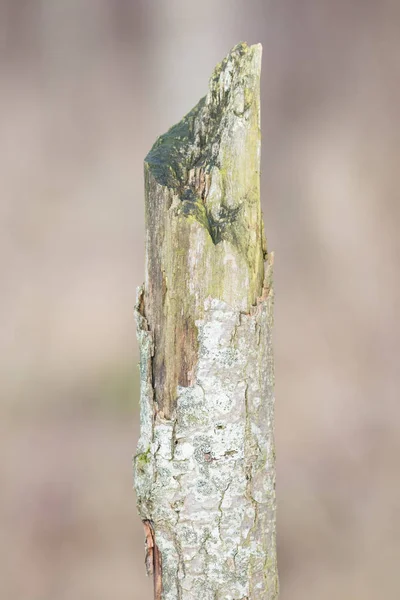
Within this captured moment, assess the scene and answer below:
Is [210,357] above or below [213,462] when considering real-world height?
above

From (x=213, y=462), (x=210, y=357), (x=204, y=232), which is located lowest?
(x=213, y=462)

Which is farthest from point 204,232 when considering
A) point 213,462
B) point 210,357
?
point 213,462

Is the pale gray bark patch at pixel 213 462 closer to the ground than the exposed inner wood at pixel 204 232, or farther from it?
closer to the ground

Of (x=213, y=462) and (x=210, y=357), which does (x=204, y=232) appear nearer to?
(x=210, y=357)

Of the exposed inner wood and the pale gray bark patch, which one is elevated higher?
the exposed inner wood

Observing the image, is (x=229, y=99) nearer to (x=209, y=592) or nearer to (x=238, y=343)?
(x=238, y=343)
